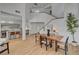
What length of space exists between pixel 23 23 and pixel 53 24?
1.84ft

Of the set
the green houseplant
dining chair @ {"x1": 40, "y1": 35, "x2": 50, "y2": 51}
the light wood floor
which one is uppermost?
the green houseplant

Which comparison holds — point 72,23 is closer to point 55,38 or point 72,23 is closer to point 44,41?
point 55,38

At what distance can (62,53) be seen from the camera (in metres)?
2.83

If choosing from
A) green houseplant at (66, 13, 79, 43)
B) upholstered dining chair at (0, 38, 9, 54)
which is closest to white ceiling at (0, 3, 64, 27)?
green houseplant at (66, 13, 79, 43)

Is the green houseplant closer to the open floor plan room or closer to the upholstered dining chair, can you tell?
the open floor plan room

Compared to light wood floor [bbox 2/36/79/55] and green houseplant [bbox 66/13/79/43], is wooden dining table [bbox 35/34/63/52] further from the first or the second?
green houseplant [bbox 66/13/79/43]

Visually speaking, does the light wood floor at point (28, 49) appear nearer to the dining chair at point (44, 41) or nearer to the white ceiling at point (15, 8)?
the dining chair at point (44, 41)

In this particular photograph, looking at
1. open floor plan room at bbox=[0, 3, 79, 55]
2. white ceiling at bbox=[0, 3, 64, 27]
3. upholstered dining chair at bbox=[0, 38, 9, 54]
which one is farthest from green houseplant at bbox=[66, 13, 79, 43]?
upholstered dining chair at bbox=[0, 38, 9, 54]

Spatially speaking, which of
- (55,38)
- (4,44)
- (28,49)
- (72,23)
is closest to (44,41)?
(55,38)

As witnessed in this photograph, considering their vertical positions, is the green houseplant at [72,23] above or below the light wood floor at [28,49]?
above

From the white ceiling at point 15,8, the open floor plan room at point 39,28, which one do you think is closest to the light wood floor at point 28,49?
the open floor plan room at point 39,28

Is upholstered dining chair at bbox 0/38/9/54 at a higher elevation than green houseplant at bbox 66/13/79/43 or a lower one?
lower

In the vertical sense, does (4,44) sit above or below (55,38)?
below

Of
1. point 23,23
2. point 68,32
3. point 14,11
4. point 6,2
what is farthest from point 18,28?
point 68,32
